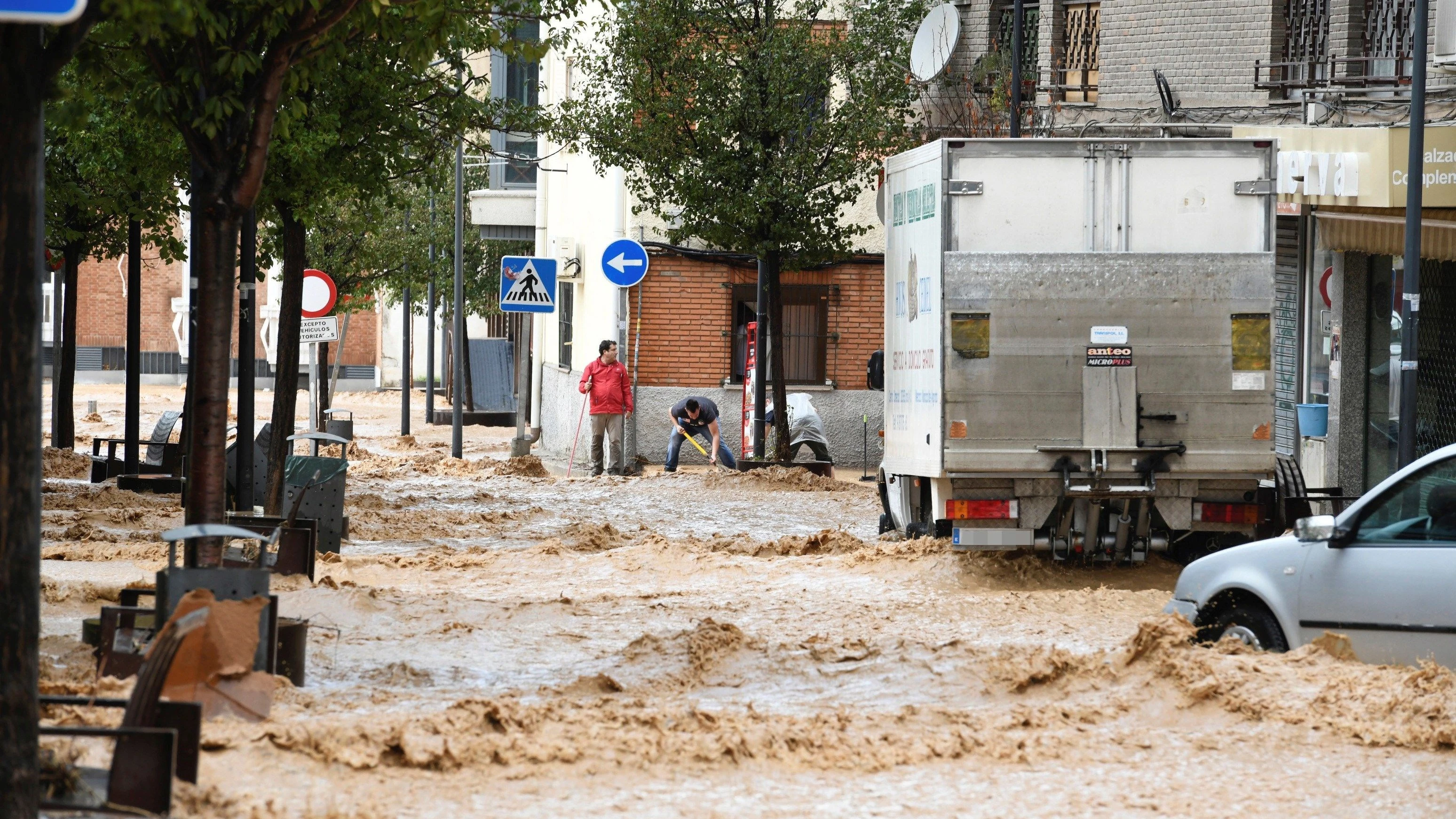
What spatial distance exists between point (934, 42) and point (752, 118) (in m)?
2.96

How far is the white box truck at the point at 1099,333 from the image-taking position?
36.7ft

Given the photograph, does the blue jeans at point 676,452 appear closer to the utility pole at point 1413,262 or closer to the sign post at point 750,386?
the sign post at point 750,386

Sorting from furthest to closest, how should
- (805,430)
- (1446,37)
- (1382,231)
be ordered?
(805,430)
(1382,231)
(1446,37)

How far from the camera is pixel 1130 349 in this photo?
1117 centimetres

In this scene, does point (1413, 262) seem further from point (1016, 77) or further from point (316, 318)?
point (316, 318)

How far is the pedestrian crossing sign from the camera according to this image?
23.3 m

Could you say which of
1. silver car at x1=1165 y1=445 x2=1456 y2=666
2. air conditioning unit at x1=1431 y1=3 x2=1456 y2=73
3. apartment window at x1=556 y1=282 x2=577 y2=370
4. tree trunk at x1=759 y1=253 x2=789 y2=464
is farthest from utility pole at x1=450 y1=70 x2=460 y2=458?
silver car at x1=1165 y1=445 x2=1456 y2=666

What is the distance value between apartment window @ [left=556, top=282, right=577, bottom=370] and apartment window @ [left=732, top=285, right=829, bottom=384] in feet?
18.5

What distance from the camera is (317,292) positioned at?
22.0 m

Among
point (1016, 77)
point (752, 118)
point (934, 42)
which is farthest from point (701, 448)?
point (1016, 77)

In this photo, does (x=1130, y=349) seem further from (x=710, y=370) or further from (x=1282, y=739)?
(x=710, y=370)

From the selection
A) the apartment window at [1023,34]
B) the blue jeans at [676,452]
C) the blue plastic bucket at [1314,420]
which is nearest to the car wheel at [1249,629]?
the blue plastic bucket at [1314,420]

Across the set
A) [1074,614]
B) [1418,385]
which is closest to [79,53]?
[1074,614]

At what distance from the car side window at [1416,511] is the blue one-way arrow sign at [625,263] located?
49.1 ft
